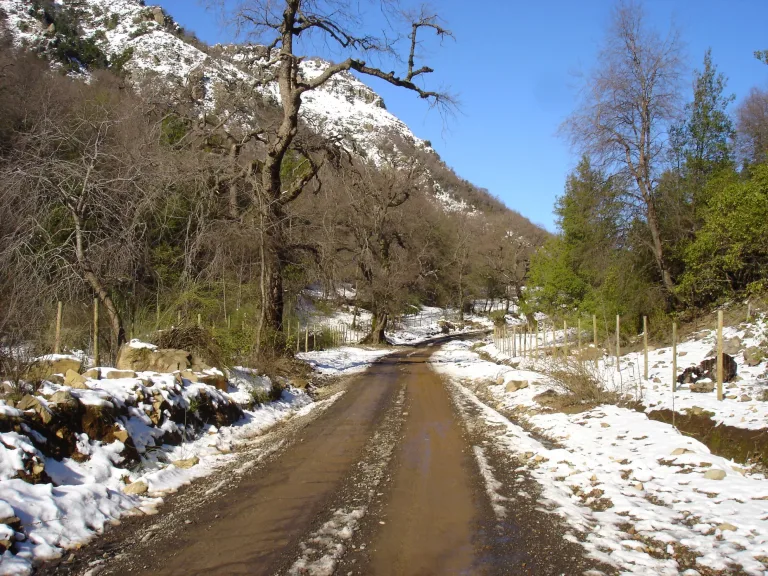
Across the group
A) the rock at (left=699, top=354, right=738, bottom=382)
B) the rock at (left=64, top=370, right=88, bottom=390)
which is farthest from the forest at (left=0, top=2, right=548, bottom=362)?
the rock at (left=699, top=354, right=738, bottom=382)

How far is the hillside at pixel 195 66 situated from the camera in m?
17.7

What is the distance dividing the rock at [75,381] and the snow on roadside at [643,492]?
5444mm

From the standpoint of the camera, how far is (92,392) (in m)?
6.98

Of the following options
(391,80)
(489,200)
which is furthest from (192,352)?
(489,200)

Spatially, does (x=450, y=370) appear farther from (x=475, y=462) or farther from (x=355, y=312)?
(x=355, y=312)

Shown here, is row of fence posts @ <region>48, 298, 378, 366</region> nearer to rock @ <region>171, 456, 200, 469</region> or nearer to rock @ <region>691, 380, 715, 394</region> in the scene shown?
rock @ <region>171, 456, 200, 469</region>

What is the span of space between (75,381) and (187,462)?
1.84 metres

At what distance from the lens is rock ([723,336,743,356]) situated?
12609mm

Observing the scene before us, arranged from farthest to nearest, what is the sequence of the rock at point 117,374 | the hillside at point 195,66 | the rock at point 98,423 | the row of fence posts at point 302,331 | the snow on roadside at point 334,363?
1. the snow on roadside at point 334,363
2. the hillside at point 195,66
3. the row of fence posts at point 302,331
4. the rock at point 117,374
5. the rock at point 98,423

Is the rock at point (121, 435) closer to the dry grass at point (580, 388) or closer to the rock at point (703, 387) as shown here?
the dry grass at point (580, 388)

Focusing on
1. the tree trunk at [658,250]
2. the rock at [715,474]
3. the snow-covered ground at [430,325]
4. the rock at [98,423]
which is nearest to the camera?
the rock at [715,474]

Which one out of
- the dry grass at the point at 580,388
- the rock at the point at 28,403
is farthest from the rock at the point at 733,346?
the rock at the point at 28,403

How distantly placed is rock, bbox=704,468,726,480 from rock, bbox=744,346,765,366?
6.11 m

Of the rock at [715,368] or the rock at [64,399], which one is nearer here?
the rock at [64,399]
